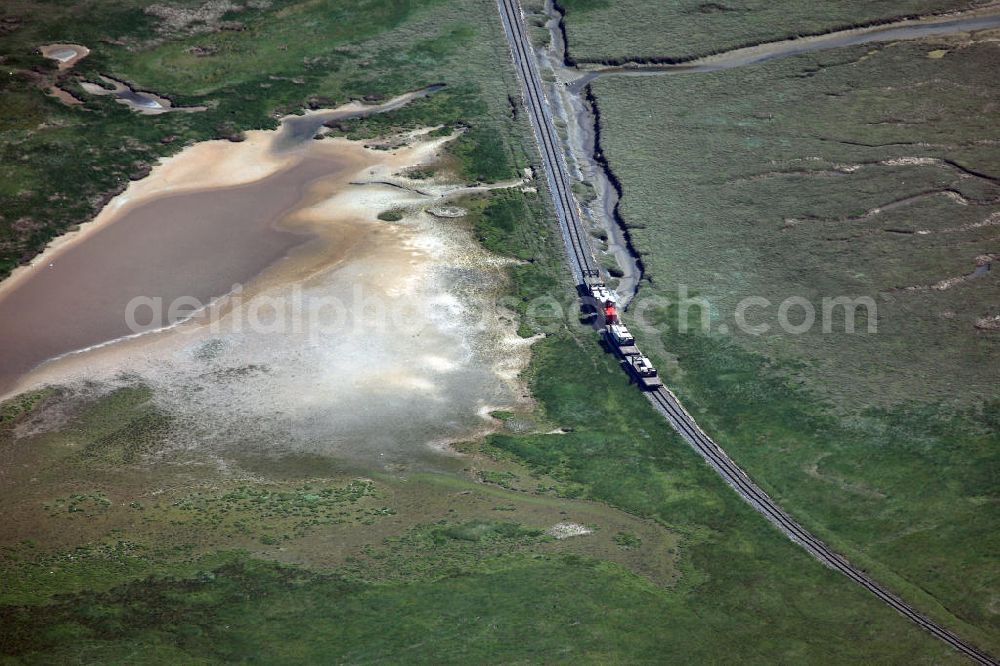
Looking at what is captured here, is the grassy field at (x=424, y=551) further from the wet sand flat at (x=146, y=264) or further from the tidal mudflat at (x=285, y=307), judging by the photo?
the wet sand flat at (x=146, y=264)

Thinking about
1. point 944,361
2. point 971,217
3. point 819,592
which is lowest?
point 819,592

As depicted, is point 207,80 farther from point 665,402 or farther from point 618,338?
point 665,402

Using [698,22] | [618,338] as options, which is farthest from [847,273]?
[698,22]

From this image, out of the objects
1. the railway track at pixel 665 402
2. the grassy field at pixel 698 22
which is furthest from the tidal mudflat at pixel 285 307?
the grassy field at pixel 698 22

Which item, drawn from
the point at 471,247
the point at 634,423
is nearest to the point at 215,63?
the point at 471,247

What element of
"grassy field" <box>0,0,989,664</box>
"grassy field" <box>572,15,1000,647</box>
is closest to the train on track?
"grassy field" <box>0,0,989,664</box>

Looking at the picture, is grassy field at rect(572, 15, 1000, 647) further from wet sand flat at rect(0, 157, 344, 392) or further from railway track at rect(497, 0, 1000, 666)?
wet sand flat at rect(0, 157, 344, 392)

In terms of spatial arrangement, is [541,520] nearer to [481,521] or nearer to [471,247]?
[481,521]
